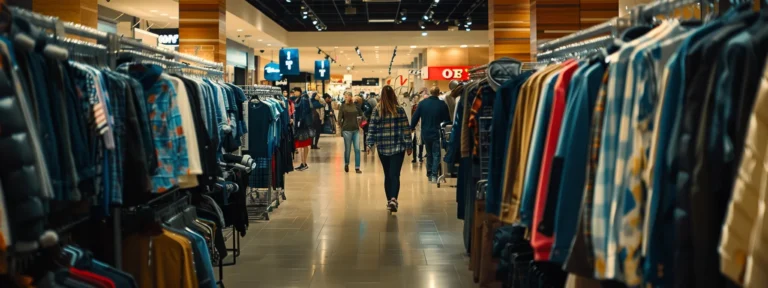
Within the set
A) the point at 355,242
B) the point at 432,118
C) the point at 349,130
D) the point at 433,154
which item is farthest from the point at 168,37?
the point at 355,242

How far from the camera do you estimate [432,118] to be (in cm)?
1163

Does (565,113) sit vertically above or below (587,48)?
below

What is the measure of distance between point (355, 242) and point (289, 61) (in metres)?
19.3

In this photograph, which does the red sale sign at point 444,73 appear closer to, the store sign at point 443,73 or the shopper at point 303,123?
the store sign at point 443,73

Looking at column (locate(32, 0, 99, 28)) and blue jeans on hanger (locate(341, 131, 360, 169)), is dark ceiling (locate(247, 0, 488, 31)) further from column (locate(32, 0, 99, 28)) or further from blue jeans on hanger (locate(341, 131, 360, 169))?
column (locate(32, 0, 99, 28))

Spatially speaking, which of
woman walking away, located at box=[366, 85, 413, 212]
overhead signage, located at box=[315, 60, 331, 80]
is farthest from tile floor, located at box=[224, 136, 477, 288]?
overhead signage, located at box=[315, 60, 331, 80]

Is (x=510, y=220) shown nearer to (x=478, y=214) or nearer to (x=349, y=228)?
(x=478, y=214)

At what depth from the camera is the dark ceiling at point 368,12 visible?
25219 millimetres

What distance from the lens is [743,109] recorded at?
177 centimetres

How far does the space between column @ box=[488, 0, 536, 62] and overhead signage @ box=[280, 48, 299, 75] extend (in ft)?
50.3

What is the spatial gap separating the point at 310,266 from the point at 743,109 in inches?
208

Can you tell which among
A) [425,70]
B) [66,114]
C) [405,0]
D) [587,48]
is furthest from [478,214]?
[425,70]

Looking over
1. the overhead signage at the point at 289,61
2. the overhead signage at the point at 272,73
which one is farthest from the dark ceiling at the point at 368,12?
the overhead signage at the point at 272,73

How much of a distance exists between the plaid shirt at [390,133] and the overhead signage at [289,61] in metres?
16.9
